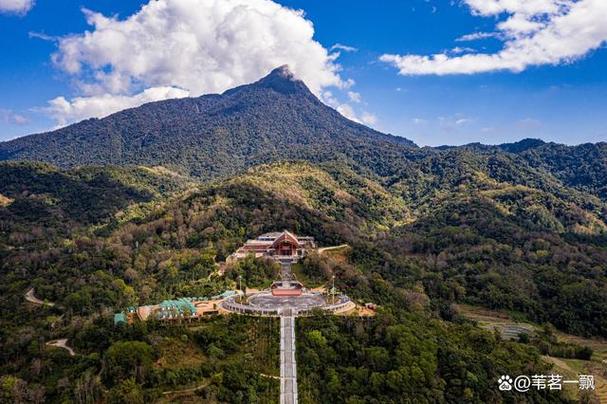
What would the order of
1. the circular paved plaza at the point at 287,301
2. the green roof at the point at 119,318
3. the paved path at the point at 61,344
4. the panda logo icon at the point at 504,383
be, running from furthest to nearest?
1. the circular paved plaza at the point at 287,301
2. the green roof at the point at 119,318
3. the paved path at the point at 61,344
4. the panda logo icon at the point at 504,383

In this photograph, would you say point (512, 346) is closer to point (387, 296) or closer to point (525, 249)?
point (387, 296)

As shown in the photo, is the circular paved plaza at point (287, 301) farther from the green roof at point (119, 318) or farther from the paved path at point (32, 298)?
the paved path at point (32, 298)

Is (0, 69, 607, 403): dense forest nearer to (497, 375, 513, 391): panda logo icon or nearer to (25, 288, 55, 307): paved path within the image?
(25, 288, 55, 307): paved path

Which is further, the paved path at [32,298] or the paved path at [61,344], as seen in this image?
the paved path at [32,298]

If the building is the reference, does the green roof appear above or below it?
below

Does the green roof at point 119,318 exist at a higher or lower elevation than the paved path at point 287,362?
higher

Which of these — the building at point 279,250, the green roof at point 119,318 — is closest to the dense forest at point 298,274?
the green roof at point 119,318

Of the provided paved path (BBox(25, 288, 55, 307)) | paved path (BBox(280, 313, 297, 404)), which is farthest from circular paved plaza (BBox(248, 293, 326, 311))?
paved path (BBox(25, 288, 55, 307))

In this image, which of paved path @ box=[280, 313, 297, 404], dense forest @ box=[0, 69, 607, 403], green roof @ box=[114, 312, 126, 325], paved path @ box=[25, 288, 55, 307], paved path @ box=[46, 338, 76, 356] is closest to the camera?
paved path @ box=[280, 313, 297, 404]
